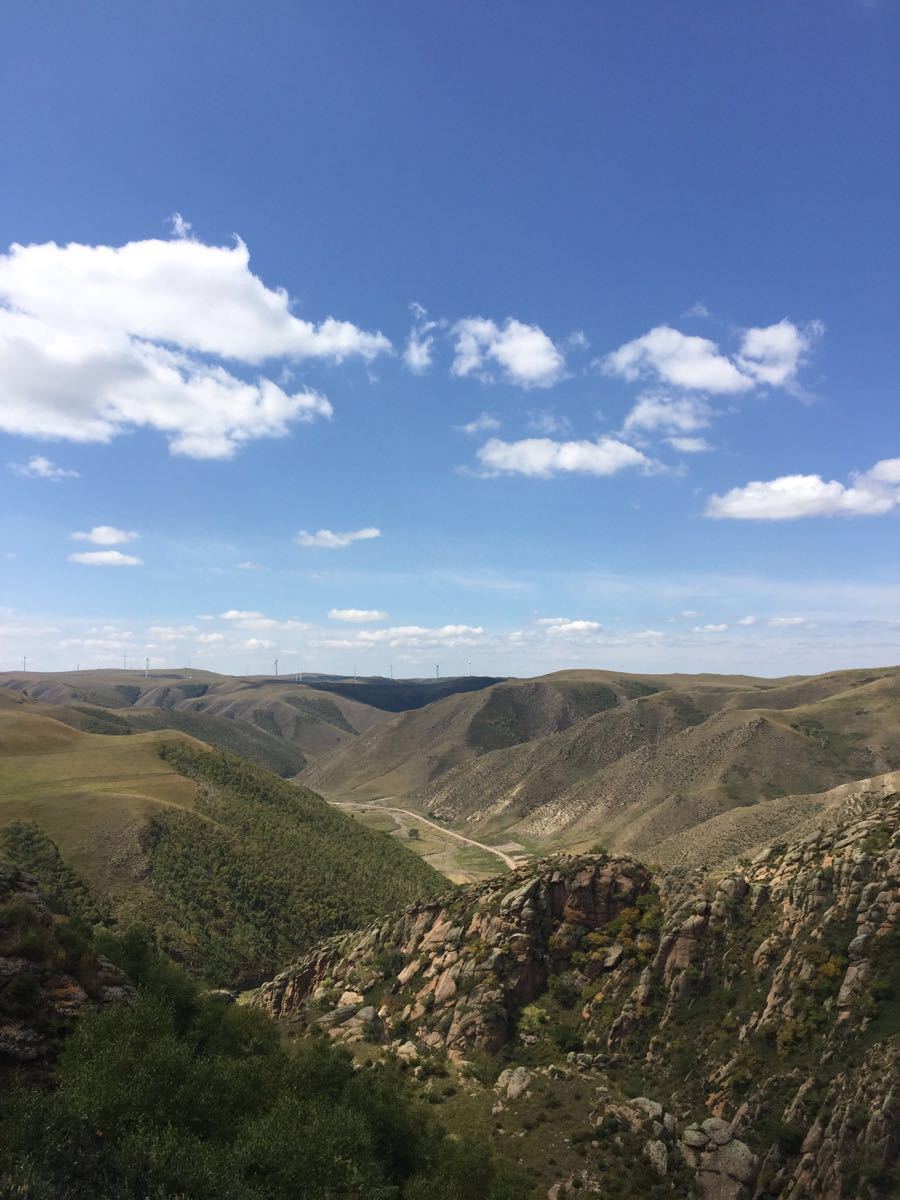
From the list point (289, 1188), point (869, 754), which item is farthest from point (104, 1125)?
point (869, 754)

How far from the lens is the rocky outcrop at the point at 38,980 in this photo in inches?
1188

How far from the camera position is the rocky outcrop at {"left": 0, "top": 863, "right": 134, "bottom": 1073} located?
30.2 m

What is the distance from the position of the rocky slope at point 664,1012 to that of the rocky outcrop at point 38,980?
21.4m

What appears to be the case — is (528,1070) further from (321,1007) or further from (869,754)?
(869,754)

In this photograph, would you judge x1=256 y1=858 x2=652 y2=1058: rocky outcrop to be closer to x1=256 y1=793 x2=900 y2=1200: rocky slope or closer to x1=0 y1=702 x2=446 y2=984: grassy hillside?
x1=256 y1=793 x2=900 y2=1200: rocky slope

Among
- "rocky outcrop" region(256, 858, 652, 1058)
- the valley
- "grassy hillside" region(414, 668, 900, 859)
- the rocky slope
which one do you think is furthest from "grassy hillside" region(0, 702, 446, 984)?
"grassy hillside" region(414, 668, 900, 859)

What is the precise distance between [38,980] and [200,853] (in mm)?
70535

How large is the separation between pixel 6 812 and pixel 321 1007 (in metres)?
68.9

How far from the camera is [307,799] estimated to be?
150250 millimetres

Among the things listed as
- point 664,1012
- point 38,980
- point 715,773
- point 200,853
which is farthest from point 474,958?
point 715,773

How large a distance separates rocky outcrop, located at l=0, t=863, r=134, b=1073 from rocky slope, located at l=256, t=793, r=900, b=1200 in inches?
842

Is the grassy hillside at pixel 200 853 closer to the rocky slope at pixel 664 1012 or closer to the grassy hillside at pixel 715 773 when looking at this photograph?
the rocky slope at pixel 664 1012

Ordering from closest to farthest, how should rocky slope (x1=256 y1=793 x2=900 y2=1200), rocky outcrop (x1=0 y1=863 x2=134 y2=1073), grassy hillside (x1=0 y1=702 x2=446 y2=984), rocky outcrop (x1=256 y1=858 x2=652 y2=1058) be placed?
1. rocky outcrop (x1=0 y1=863 x2=134 y2=1073)
2. rocky slope (x1=256 y1=793 x2=900 y2=1200)
3. rocky outcrop (x1=256 y1=858 x2=652 y2=1058)
4. grassy hillside (x1=0 y1=702 x2=446 y2=984)

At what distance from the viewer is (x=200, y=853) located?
98.7 m
